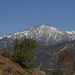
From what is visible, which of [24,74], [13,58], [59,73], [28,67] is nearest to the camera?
[24,74]

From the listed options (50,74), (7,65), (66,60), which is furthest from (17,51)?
(66,60)

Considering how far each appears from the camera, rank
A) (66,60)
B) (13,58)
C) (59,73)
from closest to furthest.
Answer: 1. (13,58)
2. (59,73)
3. (66,60)

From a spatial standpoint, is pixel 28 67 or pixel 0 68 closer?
pixel 0 68

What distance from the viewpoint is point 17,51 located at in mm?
39625

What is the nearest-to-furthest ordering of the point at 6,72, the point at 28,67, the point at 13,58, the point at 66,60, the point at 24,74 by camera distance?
the point at 6,72 → the point at 24,74 → the point at 13,58 → the point at 28,67 → the point at 66,60

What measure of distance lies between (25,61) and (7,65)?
25.4 feet

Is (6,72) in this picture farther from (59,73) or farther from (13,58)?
(59,73)

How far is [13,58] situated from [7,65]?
5.54m

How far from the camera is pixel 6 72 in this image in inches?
1198

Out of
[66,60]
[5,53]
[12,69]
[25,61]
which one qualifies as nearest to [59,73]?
[66,60]

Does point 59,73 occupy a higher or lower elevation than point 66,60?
lower

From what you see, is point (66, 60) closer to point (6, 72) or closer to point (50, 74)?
point (50, 74)

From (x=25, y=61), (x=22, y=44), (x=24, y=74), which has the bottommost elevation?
(x=24, y=74)

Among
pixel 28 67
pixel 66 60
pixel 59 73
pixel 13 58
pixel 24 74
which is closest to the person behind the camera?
pixel 24 74
